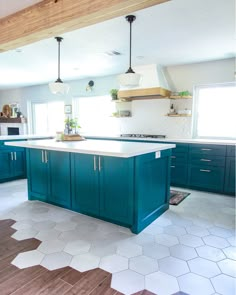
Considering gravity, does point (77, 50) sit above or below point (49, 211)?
above

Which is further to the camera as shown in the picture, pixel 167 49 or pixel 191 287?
pixel 167 49

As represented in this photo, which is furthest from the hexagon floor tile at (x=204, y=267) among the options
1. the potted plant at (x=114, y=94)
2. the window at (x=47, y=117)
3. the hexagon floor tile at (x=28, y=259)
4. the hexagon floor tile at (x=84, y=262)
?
the window at (x=47, y=117)

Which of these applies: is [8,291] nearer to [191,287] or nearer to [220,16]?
[191,287]

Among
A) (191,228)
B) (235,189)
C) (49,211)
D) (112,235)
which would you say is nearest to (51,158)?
(49,211)

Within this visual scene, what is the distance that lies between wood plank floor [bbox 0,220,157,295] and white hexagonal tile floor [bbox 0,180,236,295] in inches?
2.4

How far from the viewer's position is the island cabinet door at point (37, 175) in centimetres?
321

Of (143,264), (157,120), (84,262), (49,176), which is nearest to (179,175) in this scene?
(157,120)

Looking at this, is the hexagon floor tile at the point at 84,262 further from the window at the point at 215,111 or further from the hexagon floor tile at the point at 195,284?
the window at the point at 215,111

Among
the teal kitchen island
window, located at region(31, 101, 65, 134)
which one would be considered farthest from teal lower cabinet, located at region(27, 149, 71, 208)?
window, located at region(31, 101, 65, 134)

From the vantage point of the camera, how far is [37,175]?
3324mm

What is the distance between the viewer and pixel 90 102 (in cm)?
602

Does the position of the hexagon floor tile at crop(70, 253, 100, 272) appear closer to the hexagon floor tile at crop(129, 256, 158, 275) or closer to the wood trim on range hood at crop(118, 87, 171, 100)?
the hexagon floor tile at crop(129, 256, 158, 275)

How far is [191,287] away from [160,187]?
1.31m

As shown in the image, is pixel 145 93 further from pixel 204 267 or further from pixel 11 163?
pixel 204 267
